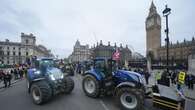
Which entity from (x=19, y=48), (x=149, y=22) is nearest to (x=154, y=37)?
(x=149, y=22)

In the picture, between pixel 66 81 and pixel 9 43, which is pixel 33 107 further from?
pixel 9 43

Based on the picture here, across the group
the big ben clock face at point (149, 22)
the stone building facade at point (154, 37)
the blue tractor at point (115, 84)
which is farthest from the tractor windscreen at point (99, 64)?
the big ben clock face at point (149, 22)

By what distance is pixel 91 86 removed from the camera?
463 inches

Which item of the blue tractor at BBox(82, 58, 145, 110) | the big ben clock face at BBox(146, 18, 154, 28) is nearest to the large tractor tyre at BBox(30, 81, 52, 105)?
the blue tractor at BBox(82, 58, 145, 110)

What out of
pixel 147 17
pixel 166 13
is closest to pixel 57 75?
pixel 166 13

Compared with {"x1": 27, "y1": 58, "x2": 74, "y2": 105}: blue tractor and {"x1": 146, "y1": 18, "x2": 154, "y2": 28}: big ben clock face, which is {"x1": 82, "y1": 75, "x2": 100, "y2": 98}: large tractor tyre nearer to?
{"x1": 27, "y1": 58, "x2": 74, "y2": 105}: blue tractor

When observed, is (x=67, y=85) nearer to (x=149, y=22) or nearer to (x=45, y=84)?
(x=45, y=84)

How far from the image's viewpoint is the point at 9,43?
104 metres

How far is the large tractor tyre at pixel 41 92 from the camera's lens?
9484 millimetres

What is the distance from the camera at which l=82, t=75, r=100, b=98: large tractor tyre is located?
1092 cm

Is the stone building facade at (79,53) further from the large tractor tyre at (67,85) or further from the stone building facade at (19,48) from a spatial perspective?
the large tractor tyre at (67,85)

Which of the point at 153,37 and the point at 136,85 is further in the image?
the point at 153,37

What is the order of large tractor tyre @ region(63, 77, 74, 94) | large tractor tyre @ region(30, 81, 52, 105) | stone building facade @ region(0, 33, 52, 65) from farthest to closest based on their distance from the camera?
stone building facade @ region(0, 33, 52, 65) → large tractor tyre @ region(63, 77, 74, 94) → large tractor tyre @ region(30, 81, 52, 105)

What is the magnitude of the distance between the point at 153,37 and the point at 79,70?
237 feet
